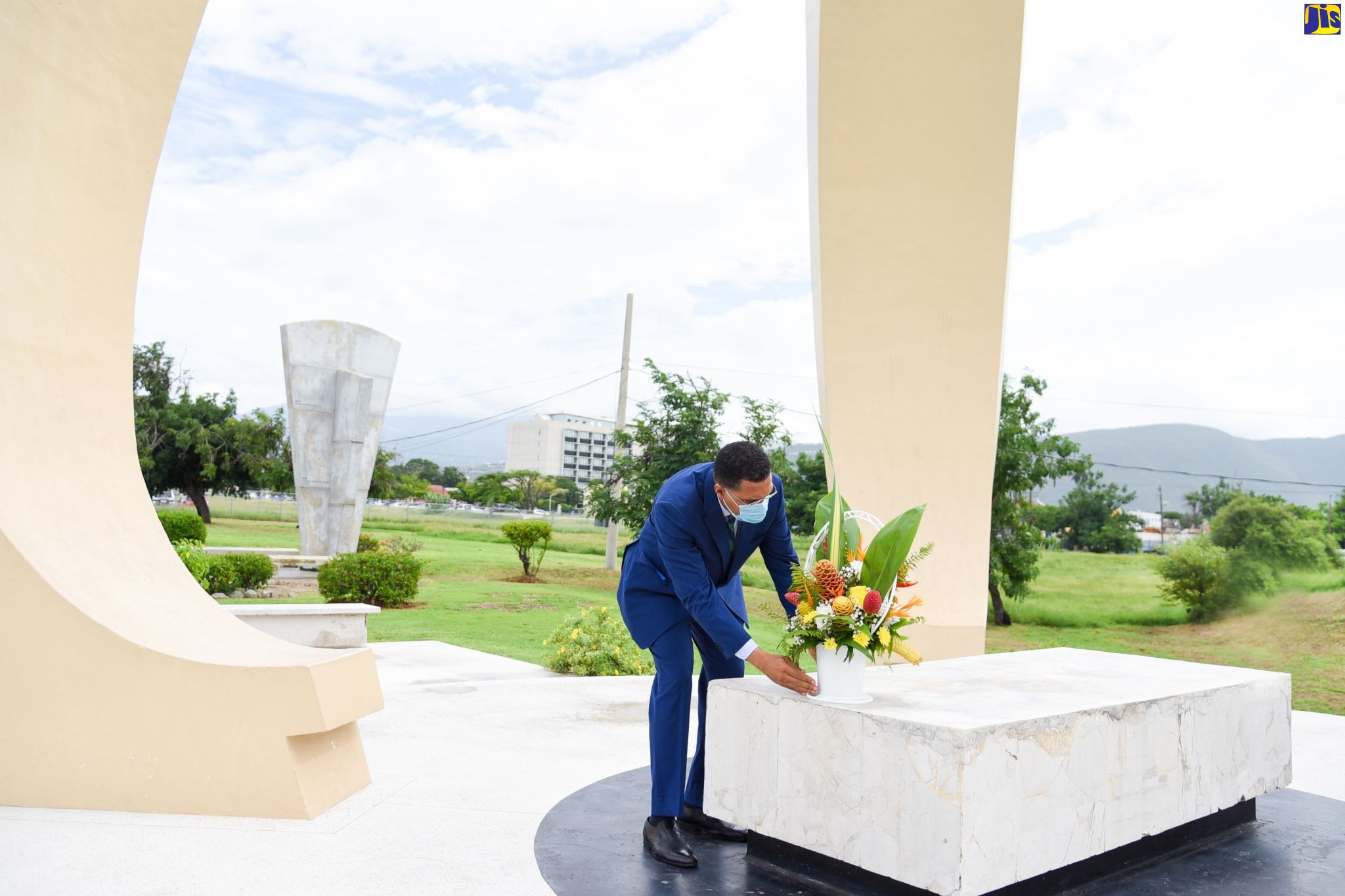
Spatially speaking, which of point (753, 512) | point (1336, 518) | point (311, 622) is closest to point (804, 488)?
point (1336, 518)

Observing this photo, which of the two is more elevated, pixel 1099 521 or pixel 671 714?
pixel 1099 521

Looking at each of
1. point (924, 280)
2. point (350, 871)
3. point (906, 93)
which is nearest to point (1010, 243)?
point (924, 280)

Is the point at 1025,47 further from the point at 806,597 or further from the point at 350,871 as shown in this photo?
the point at 350,871

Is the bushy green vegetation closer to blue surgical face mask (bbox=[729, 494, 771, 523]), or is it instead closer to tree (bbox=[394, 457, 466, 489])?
blue surgical face mask (bbox=[729, 494, 771, 523])

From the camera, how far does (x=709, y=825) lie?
3723 millimetres

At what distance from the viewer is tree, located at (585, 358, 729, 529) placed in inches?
767

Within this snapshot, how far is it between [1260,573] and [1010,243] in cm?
1312

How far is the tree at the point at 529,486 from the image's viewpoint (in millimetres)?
59344

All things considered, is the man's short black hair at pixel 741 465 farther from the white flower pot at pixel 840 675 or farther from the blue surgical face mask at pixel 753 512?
the white flower pot at pixel 840 675

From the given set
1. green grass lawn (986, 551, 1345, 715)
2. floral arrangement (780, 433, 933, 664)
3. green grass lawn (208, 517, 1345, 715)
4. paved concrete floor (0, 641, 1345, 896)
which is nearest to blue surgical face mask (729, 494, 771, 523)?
floral arrangement (780, 433, 933, 664)

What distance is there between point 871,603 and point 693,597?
2.29ft

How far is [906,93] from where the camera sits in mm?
6004

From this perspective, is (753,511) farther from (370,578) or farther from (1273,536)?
(1273,536)

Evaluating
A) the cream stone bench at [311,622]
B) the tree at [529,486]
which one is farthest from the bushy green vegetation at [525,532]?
the tree at [529,486]
